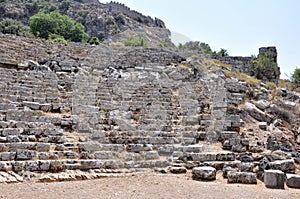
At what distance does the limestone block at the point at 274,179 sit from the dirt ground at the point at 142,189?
121mm

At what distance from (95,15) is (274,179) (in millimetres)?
46294

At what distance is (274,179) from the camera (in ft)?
21.8

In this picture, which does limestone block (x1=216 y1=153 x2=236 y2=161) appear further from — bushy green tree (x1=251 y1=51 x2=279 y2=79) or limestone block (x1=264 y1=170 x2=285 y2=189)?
bushy green tree (x1=251 y1=51 x2=279 y2=79)

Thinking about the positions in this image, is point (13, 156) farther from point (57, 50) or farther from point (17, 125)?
point (57, 50)

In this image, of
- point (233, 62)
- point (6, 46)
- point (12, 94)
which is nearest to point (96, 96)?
point (12, 94)

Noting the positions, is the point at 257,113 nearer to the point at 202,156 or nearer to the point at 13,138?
the point at 202,156

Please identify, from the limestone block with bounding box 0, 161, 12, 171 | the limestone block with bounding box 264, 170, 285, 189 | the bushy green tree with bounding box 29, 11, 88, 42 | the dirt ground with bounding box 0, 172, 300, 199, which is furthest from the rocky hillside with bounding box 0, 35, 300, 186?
the bushy green tree with bounding box 29, 11, 88, 42

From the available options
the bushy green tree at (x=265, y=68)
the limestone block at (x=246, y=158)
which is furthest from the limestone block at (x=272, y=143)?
the bushy green tree at (x=265, y=68)

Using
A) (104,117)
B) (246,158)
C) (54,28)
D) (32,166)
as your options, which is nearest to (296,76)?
(246,158)

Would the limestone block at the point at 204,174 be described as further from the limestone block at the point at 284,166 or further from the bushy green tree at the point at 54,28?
the bushy green tree at the point at 54,28

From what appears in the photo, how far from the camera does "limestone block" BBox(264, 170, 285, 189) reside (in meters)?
6.60

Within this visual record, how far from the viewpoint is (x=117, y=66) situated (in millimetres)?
17672

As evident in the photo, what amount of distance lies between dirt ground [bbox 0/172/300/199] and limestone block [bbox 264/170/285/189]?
0.40 feet

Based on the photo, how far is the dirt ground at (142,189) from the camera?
5.49m
